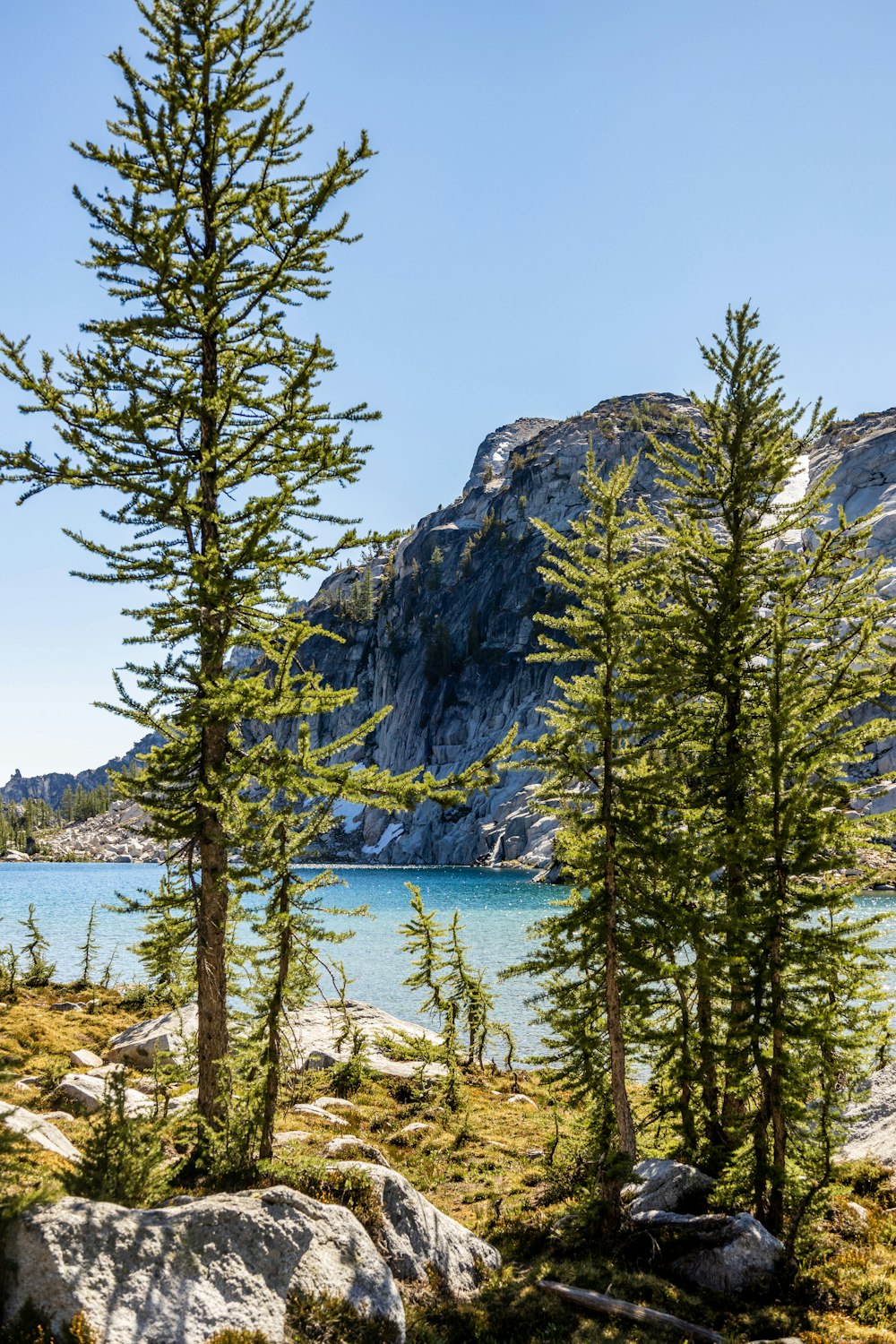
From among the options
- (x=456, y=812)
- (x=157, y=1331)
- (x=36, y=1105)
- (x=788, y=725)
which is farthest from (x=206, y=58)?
(x=456, y=812)

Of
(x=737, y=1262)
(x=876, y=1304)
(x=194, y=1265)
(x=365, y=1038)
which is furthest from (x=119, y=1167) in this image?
(x=365, y=1038)

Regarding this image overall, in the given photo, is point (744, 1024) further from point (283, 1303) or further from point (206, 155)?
point (206, 155)

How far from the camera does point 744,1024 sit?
11.5 m

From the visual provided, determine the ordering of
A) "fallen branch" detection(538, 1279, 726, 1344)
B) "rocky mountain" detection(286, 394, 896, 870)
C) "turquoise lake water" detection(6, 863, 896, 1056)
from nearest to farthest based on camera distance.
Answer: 1. "fallen branch" detection(538, 1279, 726, 1344)
2. "turquoise lake water" detection(6, 863, 896, 1056)
3. "rocky mountain" detection(286, 394, 896, 870)

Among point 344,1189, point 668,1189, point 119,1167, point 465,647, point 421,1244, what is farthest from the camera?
point 465,647

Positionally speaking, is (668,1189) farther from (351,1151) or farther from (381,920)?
(381,920)

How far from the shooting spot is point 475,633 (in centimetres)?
15812

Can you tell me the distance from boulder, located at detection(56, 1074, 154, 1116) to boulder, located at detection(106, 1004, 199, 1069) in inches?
103

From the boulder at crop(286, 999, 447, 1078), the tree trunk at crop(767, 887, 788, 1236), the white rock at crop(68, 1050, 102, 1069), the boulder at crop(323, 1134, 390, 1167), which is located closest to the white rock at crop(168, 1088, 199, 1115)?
the white rock at crop(68, 1050, 102, 1069)

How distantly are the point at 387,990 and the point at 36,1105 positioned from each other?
23096 millimetres

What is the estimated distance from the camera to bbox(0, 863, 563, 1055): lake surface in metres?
35.8

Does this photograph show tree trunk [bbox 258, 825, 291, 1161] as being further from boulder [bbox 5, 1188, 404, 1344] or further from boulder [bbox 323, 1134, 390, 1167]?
boulder [bbox 323, 1134, 390, 1167]

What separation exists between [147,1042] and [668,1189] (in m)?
13.8

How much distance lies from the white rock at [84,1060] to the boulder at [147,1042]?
0.75 metres
